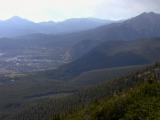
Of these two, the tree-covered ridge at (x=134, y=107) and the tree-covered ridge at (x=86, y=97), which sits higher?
the tree-covered ridge at (x=134, y=107)

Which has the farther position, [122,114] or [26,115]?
[26,115]

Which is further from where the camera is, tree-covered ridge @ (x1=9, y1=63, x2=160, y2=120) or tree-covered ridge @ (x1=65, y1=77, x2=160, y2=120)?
tree-covered ridge @ (x1=9, y1=63, x2=160, y2=120)

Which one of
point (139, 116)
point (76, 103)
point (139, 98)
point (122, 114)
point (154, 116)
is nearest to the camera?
point (154, 116)

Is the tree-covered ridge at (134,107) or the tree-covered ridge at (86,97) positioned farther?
the tree-covered ridge at (86,97)

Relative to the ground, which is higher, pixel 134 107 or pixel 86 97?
pixel 134 107

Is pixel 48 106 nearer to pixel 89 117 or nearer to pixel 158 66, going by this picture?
pixel 158 66

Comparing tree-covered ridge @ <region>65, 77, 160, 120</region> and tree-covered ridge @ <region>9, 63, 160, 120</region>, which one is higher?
tree-covered ridge @ <region>65, 77, 160, 120</region>

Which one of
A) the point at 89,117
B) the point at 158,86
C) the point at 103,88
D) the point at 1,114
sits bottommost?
the point at 1,114

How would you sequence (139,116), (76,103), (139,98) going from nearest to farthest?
(139,116) < (139,98) < (76,103)

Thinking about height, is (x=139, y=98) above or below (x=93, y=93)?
above

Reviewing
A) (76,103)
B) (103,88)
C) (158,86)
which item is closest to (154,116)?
(158,86)

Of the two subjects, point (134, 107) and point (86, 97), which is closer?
point (134, 107)
